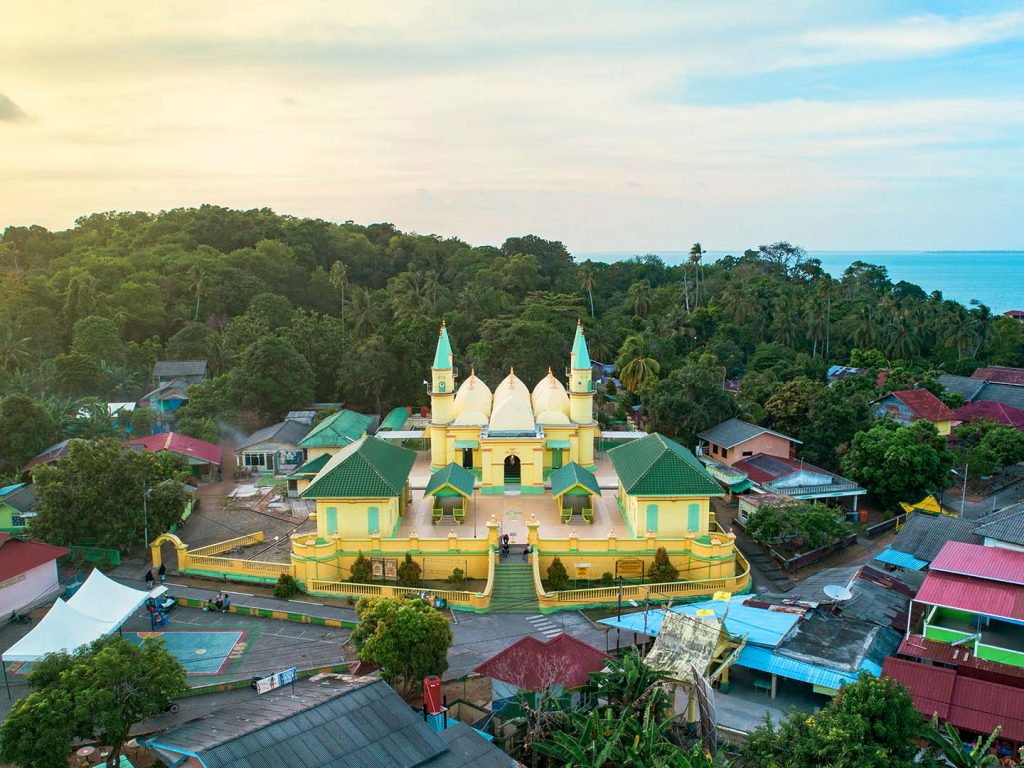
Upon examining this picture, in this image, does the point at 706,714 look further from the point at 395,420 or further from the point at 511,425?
the point at 395,420

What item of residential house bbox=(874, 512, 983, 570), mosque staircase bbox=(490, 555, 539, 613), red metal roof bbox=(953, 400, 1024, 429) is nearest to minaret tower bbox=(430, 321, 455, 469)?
mosque staircase bbox=(490, 555, 539, 613)

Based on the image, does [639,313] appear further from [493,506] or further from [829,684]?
[829,684]

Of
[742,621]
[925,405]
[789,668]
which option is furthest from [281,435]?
[925,405]

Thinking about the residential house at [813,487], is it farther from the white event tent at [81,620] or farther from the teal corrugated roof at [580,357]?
the white event tent at [81,620]

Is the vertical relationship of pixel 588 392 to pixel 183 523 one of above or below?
above

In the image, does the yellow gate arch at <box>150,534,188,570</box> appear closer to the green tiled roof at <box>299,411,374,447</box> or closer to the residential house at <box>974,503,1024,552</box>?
the green tiled roof at <box>299,411,374,447</box>

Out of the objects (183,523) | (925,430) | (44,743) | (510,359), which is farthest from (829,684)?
(510,359)

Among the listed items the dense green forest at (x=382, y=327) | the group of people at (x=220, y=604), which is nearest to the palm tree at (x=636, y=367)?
the dense green forest at (x=382, y=327)
